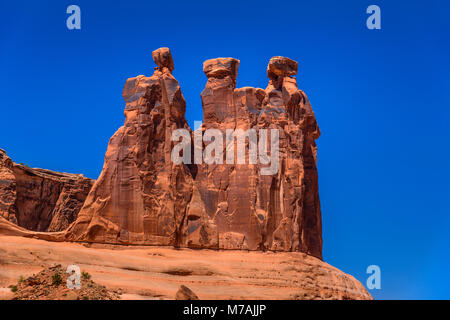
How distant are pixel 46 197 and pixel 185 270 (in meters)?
22.3

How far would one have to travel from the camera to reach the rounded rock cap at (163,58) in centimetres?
5559

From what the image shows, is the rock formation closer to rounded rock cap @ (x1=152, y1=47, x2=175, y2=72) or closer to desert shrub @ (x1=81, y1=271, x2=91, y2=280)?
rounded rock cap @ (x1=152, y1=47, x2=175, y2=72)

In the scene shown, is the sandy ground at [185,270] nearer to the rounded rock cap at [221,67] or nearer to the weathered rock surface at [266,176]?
the weathered rock surface at [266,176]

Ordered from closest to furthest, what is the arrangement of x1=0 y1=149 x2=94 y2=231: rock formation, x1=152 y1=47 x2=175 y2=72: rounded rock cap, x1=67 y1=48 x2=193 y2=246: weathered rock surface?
x1=67 y1=48 x2=193 y2=246: weathered rock surface, x1=152 y1=47 x2=175 y2=72: rounded rock cap, x1=0 y1=149 x2=94 y2=231: rock formation

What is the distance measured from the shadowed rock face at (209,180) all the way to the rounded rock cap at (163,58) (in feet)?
0.24

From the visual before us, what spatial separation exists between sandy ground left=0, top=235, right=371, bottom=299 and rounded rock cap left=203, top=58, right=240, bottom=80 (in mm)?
13951

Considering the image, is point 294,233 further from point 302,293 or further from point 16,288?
point 16,288

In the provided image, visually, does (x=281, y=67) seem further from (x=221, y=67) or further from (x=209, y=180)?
(x=209, y=180)

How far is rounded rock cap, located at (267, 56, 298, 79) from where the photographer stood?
2317 inches

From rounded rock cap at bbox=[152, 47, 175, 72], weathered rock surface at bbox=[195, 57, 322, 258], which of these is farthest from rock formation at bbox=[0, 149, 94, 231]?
weathered rock surface at bbox=[195, 57, 322, 258]

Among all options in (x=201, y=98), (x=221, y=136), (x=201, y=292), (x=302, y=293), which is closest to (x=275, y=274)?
(x=302, y=293)

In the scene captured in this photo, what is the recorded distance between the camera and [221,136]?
5700 cm
